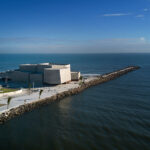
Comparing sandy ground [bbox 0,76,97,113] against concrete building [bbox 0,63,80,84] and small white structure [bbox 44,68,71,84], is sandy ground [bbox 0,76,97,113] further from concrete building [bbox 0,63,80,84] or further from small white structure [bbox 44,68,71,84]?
concrete building [bbox 0,63,80,84]

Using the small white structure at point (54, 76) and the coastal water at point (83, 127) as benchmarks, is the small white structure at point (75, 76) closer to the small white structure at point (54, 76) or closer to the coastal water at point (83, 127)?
the small white structure at point (54, 76)

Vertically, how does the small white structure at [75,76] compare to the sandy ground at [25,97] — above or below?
above

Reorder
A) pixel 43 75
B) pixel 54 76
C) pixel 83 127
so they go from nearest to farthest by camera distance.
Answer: pixel 83 127, pixel 54 76, pixel 43 75

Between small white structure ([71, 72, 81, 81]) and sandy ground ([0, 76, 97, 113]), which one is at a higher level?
small white structure ([71, 72, 81, 81])

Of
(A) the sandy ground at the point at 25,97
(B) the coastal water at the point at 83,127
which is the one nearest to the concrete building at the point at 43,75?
(A) the sandy ground at the point at 25,97

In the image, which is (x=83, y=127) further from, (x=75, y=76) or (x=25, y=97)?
(x=75, y=76)

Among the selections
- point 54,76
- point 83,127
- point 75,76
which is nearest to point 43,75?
point 54,76

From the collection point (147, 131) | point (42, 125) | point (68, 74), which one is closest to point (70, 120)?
point (42, 125)

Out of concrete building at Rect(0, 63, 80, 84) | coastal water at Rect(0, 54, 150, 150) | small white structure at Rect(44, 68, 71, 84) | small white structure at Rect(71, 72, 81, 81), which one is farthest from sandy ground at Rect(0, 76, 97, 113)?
small white structure at Rect(71, 72, 81, 81)
